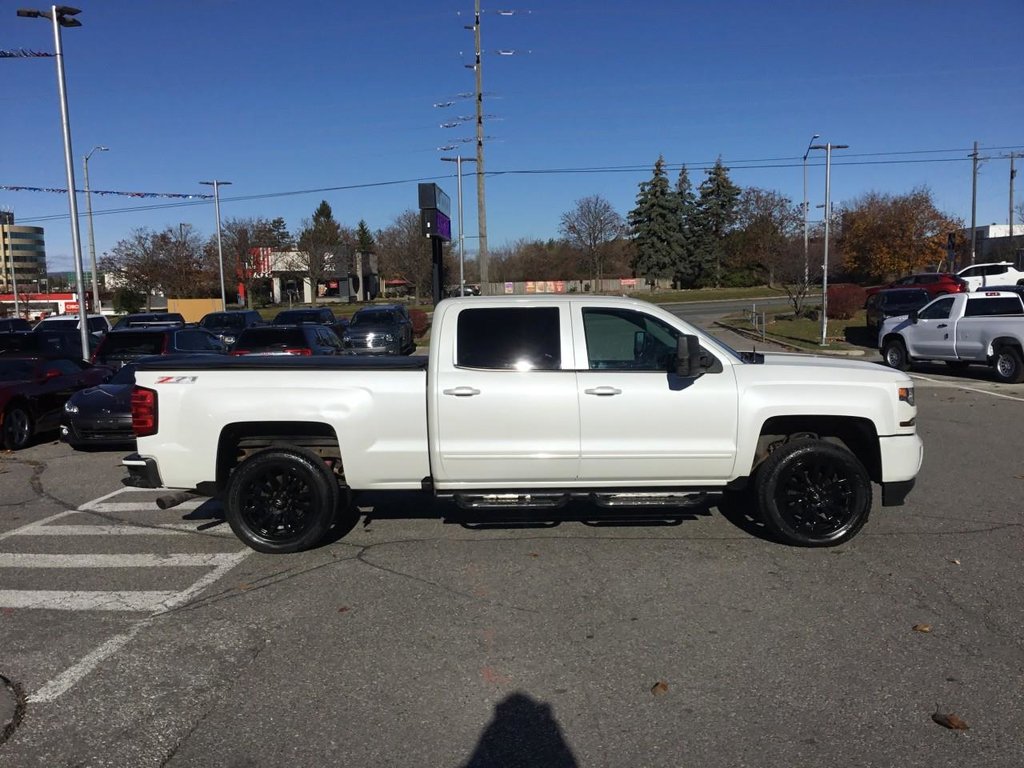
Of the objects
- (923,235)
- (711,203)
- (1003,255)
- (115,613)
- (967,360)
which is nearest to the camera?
(115,613)

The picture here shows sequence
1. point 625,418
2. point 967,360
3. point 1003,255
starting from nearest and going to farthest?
point 625,418, point 967,360, point 1003,255

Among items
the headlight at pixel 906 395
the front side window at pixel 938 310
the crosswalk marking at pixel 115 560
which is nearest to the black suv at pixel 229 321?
the front side window at pixel 938 310

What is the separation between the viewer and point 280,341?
15.8 meters

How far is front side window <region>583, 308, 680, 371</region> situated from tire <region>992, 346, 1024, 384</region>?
1382 cm

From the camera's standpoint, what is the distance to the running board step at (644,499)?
5922 millimetres

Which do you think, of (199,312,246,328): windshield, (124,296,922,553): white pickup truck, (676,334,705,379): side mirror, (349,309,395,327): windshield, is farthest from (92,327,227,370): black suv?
(199,312,246,328): windshield

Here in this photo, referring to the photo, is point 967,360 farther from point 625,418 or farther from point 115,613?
point 115,613

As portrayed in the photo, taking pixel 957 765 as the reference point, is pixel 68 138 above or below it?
above

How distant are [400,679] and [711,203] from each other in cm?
7884

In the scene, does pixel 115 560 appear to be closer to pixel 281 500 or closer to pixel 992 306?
pixel 281 500

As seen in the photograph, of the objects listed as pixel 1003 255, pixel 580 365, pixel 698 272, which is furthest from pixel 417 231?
pixel 580 365

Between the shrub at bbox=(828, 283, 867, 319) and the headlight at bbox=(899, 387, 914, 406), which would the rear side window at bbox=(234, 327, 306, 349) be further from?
the shrub at bbox=(828, 283, 867, 319)

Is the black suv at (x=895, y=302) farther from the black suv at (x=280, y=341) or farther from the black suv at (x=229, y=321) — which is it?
the black suv at (x=229, y=321)

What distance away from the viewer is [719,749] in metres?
3.48
